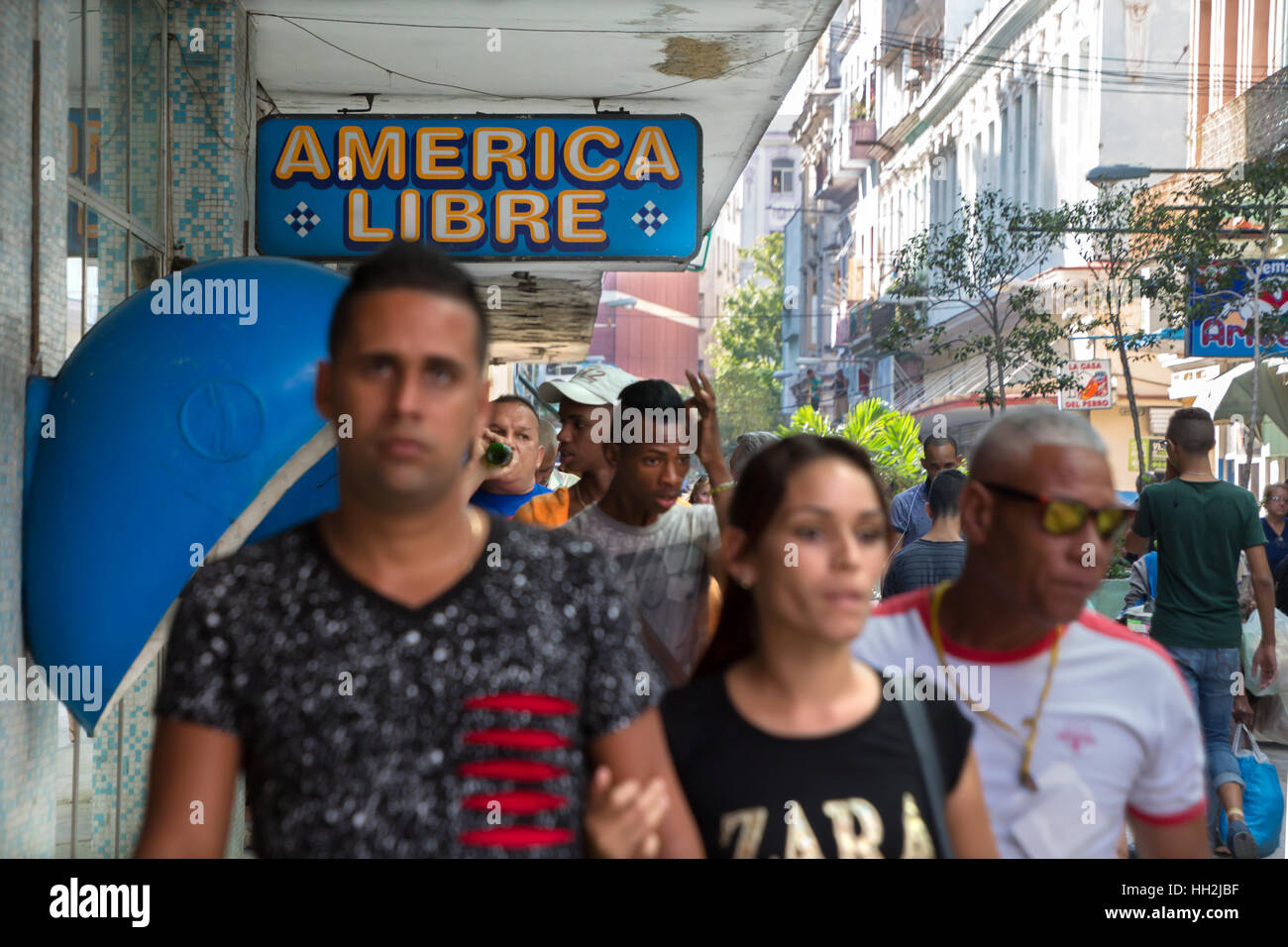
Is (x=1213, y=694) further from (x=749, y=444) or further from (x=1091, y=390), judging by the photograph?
(x=1091, y=390)

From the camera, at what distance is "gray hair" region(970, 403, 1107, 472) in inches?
112

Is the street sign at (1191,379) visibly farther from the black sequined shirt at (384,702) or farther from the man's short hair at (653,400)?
the black sequined shirt at (384,702)

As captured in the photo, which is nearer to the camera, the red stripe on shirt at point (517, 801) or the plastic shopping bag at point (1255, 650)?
the red stripe on shirt at point (517, 801)

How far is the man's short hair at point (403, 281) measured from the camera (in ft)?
7.16

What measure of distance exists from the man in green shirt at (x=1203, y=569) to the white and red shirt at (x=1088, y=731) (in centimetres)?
414

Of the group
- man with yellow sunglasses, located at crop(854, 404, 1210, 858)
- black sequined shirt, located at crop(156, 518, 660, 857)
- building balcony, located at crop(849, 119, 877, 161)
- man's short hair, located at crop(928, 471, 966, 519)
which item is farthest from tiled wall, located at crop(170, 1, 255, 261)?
building balcony, located at crop(849, 119, 877, 161)

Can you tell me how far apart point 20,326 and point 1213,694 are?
510 centimetres

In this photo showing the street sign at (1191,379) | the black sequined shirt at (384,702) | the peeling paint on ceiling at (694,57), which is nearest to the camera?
the black sequined shirt at (384,702)

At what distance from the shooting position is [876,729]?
7.86 ft

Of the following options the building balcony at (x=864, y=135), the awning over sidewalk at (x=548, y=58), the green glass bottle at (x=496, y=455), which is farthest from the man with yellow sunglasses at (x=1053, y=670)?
the building balcony at (x=864, y=135)

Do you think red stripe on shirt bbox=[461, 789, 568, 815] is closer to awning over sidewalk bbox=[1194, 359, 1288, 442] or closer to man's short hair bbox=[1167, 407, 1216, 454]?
man's short hair bbox=[1167, 407, 1216, 454]
